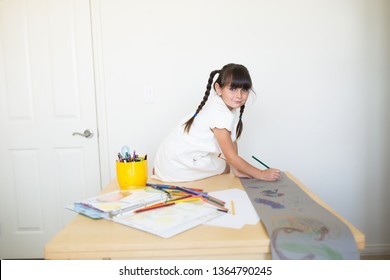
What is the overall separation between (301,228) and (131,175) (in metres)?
0.62

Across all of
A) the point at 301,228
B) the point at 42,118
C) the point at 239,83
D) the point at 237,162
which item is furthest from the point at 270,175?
the point at 42,118

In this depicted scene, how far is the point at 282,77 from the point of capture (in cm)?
206

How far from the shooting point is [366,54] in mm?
2047

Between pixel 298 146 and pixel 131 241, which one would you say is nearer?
pixel 131 241

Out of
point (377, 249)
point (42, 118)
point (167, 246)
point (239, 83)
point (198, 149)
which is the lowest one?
Answer: point (377, 249)

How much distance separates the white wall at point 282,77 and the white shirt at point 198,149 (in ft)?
2.38

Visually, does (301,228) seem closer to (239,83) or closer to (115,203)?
(115,203)

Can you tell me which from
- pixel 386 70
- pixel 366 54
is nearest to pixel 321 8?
pixel 366 54

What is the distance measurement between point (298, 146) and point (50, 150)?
1.59 meters

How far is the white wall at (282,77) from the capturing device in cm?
203

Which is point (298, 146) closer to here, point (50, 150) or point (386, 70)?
point (386, 70)

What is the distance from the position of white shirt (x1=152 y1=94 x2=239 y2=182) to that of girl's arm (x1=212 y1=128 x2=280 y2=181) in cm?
3

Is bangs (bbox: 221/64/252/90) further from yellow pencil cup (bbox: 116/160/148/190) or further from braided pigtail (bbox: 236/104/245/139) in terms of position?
yellow pencil cup (bbox: 116/160/148/190)
